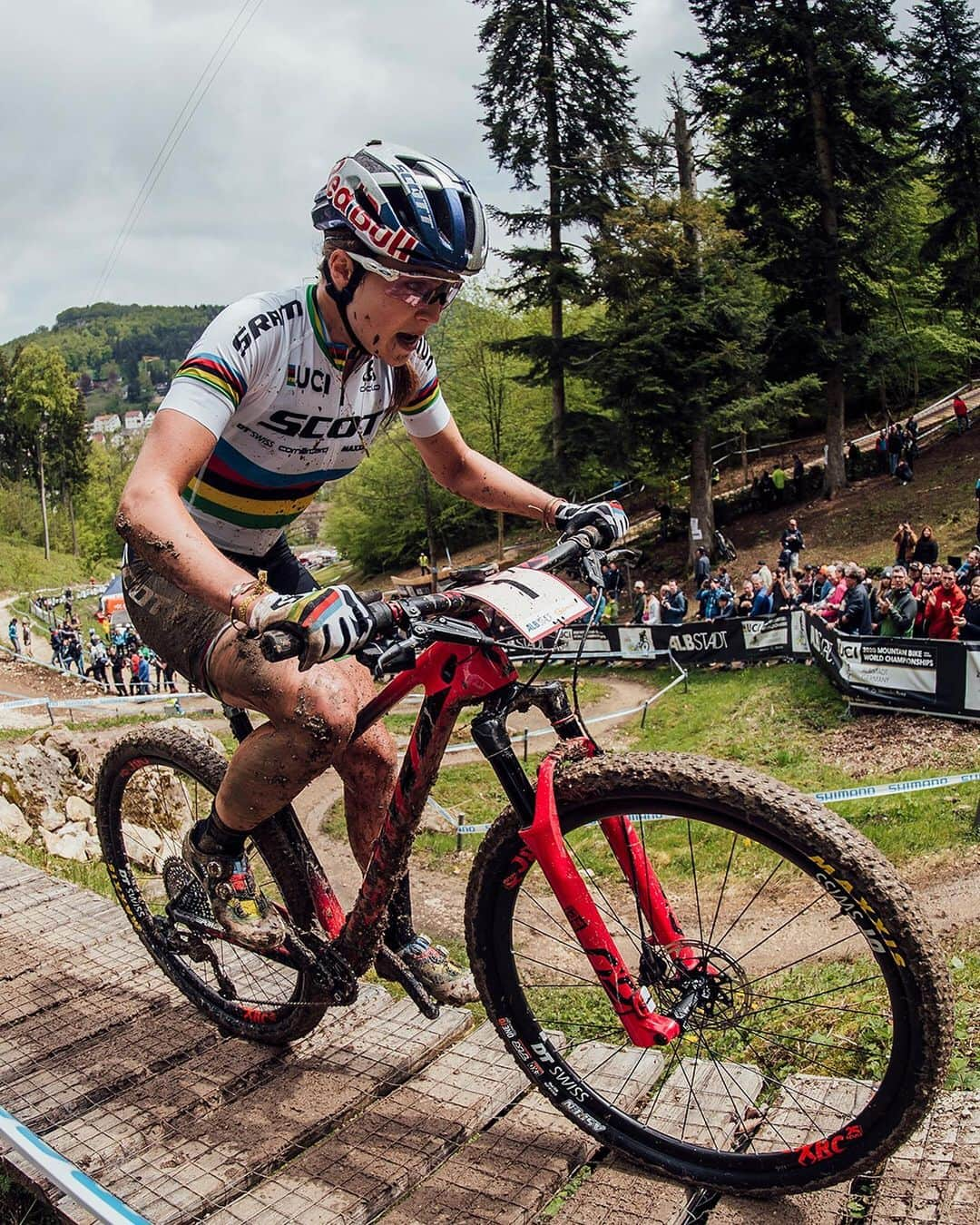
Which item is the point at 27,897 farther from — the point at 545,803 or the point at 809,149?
the point at 809,149

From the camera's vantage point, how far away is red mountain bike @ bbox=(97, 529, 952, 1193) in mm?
2547

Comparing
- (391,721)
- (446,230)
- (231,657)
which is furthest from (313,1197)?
(391,721)

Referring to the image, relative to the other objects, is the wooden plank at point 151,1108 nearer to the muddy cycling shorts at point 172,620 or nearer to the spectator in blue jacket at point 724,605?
the muddy cycling shorts at point 172,620

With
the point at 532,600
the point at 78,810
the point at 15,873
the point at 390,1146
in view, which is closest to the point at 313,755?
the point at 532,600

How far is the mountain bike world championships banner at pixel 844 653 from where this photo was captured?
44.3 feet

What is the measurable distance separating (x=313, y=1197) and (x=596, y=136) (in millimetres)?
34730

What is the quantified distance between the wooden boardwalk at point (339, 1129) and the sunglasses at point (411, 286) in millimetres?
2813

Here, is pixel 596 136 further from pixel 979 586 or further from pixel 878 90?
pixel 979 586

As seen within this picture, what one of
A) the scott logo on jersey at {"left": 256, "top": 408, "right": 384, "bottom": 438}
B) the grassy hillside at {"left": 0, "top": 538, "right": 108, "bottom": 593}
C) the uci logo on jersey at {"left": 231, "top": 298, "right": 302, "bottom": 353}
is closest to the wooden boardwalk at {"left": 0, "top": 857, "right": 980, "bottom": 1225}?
the scott logo on jersey at {"left": 256, "top": 408, "right": 384, "bottom": 438}

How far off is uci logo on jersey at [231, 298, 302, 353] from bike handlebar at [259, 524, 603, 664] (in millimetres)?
996

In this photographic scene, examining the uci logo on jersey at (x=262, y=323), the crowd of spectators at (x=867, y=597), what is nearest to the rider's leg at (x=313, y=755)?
the uci logo on jersey at (x=262, y=323)

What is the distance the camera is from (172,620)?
3.42 metres

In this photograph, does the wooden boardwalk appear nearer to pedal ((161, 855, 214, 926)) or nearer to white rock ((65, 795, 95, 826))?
pedal ((161, 855, 214, 926))

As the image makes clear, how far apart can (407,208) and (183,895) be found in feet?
9.72
